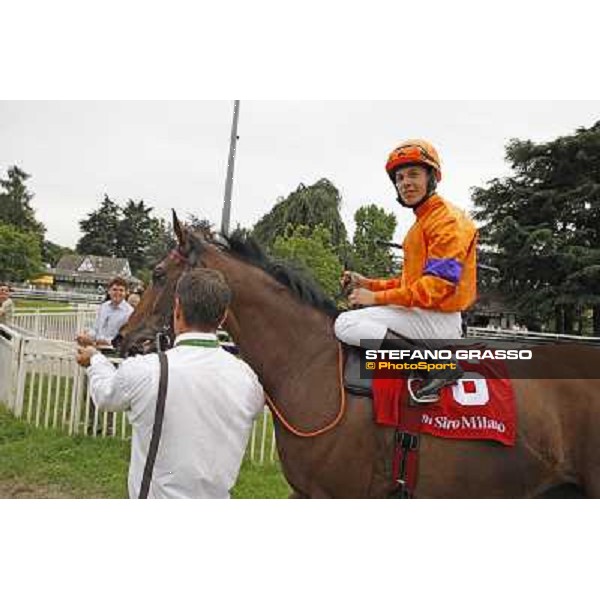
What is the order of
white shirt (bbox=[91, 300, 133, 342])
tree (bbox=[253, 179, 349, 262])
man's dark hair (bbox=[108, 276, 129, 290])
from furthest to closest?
white shirt (bbox=[91, 300, 133, 342]) → man's dark hair (bbox=[108, 276, 129, 290]) → tree (bbox=[253, 179, 349, 262])

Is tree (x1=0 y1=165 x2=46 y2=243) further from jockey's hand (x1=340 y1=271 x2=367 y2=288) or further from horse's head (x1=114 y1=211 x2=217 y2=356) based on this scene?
jockey's hand (x1=340 y1=271 x2=367 y2=288)

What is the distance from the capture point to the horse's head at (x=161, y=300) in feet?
9.12

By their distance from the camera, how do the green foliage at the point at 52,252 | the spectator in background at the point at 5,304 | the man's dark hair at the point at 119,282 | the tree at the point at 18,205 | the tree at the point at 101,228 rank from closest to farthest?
the tree at the point at 18,205 → the tree at the point at 101,228 → the green foliage at the point at 52,252 → the man's dark hair at the point at 119,282 → the spectator in background at the point at 5,304

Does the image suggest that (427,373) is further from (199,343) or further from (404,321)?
(199,343)

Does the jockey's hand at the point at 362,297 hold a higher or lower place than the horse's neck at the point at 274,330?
higher

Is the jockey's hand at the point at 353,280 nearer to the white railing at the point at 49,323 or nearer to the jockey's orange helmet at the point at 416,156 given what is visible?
the jockey's orange helmet at the point at 416,156

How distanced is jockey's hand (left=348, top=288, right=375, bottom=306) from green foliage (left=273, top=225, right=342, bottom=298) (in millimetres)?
516

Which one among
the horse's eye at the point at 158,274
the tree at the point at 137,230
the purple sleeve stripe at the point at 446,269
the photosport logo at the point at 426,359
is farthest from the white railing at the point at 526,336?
the tree at the point at 137,230

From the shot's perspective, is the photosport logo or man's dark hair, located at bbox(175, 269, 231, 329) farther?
the photosport logo

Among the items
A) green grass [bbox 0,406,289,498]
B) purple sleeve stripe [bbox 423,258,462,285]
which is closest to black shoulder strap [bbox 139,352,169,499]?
purple sleeve stripe [bbox 423,258,462,285]

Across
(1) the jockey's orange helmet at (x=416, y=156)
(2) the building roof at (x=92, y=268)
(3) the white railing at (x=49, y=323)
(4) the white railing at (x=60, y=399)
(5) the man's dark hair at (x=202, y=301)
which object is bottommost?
(4) the white railing at (x=60, y=399)

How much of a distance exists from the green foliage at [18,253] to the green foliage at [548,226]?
3.11 meters

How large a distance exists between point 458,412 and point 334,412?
566 millimetres

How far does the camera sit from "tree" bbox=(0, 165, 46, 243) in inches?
137
